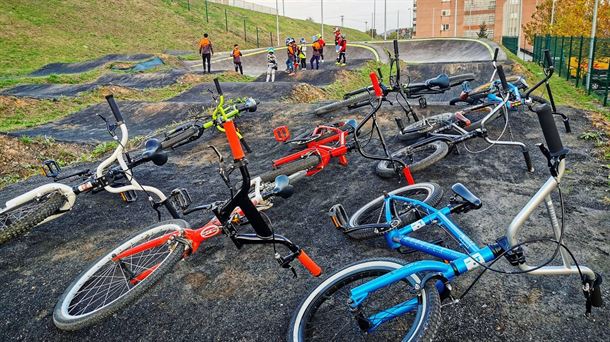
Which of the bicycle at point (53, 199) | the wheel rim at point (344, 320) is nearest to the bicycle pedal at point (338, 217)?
the wheel rim at point (344, 320)

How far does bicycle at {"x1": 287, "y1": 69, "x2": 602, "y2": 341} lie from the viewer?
2.72 metres

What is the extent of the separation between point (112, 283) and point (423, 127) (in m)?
6.04

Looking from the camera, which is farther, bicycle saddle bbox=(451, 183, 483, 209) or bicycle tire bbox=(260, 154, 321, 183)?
bicycle tire bbox=(260, 154, 321, 183)

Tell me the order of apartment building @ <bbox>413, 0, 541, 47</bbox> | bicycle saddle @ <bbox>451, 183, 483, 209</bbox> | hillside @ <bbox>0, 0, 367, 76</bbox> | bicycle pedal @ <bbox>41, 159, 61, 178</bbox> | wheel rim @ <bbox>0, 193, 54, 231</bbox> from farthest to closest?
apartment building @ <bbox>413, 0, 541, 47</bbox>
hillside @ <bbox>0, 0, 367, 76</bbox>
bicycle pedal @ <bbox>41, 159, 61, 178</bbox>
wheel rim @ <bbox>0, 193, 54, 231</bbox>
bicycle saddle @ <bbox>451, 183, 483, 209</bbox>

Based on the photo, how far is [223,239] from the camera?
514 cm

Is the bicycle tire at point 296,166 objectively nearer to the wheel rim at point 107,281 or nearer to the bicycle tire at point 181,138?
the wheel rim at point 107,281

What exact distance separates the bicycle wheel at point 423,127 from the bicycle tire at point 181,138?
484 cm

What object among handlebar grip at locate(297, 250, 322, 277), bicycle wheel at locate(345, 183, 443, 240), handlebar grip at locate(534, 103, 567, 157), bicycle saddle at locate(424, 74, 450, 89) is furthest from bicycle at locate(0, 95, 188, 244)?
bicycle saddle at locate(424, 74, 450, 89)

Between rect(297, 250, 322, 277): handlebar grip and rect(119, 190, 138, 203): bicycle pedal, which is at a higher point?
rect(297, 250, 322, 277): handlebar grip

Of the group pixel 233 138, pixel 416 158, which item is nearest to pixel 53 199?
pixel 233 138

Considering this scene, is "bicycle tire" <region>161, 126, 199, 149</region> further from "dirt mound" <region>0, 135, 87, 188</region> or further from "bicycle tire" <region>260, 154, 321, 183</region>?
"dirt mound" <region>0, 135, 87, 188</region>

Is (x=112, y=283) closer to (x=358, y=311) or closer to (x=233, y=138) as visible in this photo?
(x=233, y=138)

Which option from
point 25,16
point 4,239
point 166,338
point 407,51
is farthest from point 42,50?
point 166,338

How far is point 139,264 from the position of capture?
4.53 m
